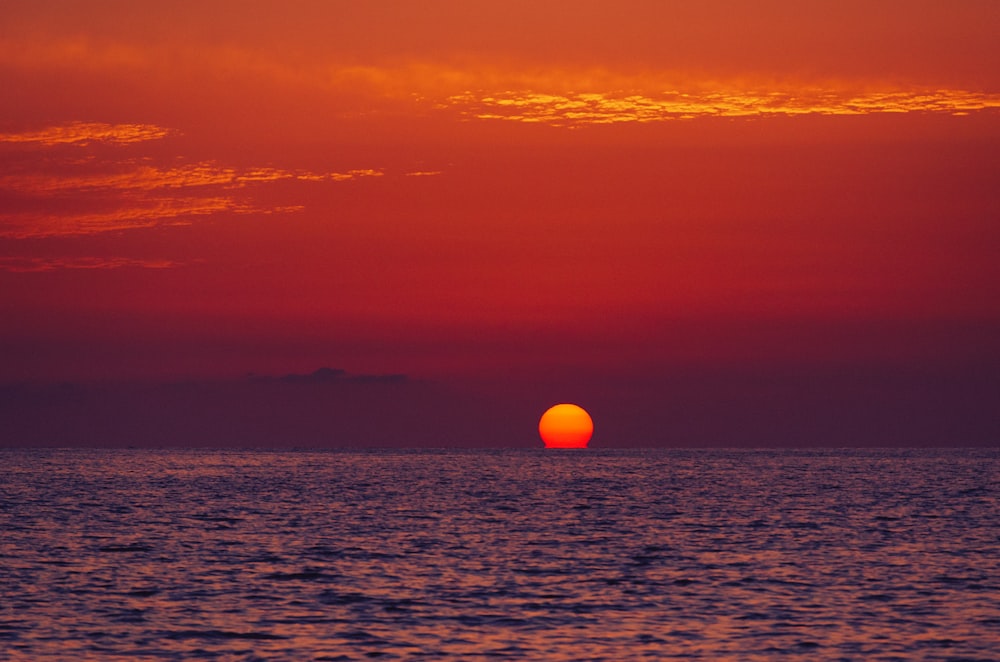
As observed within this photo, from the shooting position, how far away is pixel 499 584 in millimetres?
42781

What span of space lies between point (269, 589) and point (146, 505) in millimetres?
51395

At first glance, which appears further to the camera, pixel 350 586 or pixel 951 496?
pixel 951 496

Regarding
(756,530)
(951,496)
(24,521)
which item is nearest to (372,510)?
(24,521)

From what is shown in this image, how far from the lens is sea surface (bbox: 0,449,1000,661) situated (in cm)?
3198

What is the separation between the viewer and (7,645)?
104ft

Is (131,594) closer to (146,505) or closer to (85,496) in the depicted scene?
(146,505)

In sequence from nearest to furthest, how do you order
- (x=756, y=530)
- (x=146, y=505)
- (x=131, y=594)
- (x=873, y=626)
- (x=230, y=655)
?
1. (x=230, y=655)
2. (x=873, y=626)
3. (x=131, y=594)
4. (x=756, y=530)
5. (x=146, y=505)

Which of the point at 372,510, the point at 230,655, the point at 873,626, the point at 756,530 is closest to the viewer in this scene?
the point at 230,655

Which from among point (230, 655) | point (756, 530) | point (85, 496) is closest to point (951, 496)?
point (756, 530)

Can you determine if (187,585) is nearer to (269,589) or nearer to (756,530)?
(269,589)

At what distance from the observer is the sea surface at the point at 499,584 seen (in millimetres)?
31984

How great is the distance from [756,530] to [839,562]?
53.1 ft

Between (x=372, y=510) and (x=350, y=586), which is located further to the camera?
(x=372, y=510)

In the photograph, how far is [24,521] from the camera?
234 feet
